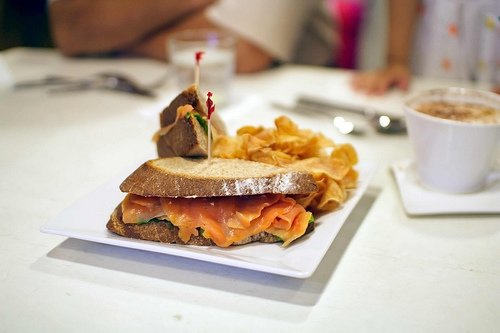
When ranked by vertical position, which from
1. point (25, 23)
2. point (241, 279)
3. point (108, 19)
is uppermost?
point (108, 19)

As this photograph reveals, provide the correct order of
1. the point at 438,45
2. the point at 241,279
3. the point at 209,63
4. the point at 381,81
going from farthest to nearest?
the point at 438,45
the point at 381,81
the point at 209,63
the point at 241,279

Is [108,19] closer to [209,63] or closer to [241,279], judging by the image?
[209,63]

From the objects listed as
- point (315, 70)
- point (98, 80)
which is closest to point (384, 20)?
point (315, 70)

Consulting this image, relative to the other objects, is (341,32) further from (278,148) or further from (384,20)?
(278,148)

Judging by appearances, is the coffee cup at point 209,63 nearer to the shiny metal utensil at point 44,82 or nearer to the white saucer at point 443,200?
the shiny metal utensil at point 44,82

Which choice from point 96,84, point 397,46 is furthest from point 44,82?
point 397,46

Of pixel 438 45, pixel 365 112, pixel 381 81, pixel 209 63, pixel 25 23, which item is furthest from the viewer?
pixel 25 23

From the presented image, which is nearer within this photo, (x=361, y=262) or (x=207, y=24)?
(x=361, y=262)
